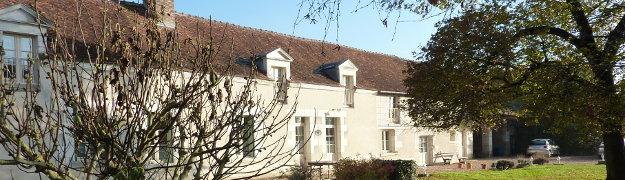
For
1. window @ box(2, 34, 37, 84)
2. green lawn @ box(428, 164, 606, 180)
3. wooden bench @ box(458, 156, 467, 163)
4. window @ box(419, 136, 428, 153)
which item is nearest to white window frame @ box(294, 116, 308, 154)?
green lawn @ box(428, 164, 606, 180)

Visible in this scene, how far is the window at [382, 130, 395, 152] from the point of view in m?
28.1

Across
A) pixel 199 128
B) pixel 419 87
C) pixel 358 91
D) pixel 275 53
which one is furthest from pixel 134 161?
pixel 358 91

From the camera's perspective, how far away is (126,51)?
425 cm

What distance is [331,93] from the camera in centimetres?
2388

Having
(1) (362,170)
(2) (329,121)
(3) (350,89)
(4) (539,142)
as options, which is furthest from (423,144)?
(1) (362,170)

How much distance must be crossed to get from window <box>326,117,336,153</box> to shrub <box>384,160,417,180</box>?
5908 millimetres

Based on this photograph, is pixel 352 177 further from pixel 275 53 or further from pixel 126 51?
pixel 126 51

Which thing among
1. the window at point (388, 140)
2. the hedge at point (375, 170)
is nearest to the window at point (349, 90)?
the window at point (388, 140)

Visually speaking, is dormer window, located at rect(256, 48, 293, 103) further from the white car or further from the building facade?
the white car

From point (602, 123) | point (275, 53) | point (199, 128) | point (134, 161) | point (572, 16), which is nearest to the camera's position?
point (134, 161)

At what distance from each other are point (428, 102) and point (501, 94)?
92.0 inches

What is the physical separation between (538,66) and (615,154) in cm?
368

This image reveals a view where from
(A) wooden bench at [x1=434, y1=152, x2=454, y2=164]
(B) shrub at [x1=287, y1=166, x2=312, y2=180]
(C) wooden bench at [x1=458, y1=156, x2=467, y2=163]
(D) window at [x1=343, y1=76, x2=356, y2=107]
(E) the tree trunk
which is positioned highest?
(D) window at [x1=343, y1=76, x2=356, y2=107]

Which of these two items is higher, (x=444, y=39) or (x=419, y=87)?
(x=444, y=39)
